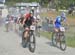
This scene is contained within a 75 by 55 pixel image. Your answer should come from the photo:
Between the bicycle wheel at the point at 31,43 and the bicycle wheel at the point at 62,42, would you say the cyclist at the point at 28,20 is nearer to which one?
the bicycle wheel at the point at 31,43

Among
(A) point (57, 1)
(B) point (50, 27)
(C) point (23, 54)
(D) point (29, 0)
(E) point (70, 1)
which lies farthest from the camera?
(D) point (29, 0)

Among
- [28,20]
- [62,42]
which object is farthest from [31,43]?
[62,42]

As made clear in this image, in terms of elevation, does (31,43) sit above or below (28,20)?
below

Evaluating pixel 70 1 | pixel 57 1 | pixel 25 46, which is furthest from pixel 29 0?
pixel 25 46

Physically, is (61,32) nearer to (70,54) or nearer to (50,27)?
(70,54)

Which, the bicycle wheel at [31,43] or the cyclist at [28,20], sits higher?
the cyclist at [28,20]

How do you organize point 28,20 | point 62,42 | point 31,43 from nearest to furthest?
point 31,43 → point 28,20 → point 62,42

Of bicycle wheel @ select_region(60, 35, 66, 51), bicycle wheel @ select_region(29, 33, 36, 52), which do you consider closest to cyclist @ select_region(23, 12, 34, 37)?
bicycle wheel @ select_region(29, 33, 36, 52)

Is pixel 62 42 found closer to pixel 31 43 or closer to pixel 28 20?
pixel 31 43

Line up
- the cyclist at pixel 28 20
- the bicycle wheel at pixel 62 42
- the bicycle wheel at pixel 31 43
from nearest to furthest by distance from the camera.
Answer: the bicycle wheel at pixel 31 43, the cyclist at pixel 28 20, the bicycle wheel at pixel 62 42

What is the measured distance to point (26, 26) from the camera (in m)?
15.2

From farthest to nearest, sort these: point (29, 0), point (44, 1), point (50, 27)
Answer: point (29, 0)
point (44, 1)
point (50, 27)

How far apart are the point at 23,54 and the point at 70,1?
8193cm

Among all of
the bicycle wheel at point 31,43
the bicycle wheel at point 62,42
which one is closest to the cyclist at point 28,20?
the bicycle wheel at point 31,43
